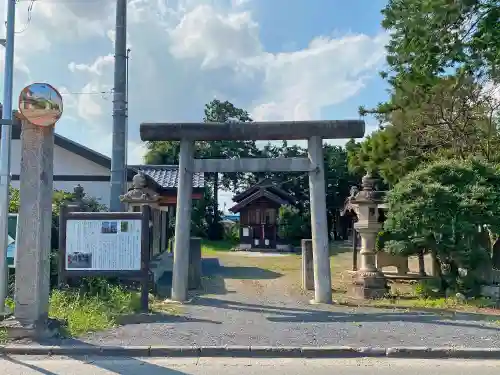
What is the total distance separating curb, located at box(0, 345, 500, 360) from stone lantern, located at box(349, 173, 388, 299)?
16.6ft

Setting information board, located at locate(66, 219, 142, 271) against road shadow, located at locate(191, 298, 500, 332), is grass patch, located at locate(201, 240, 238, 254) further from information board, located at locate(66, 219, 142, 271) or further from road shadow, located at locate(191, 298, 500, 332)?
information board, located at locate(66, 219, 142, 271)

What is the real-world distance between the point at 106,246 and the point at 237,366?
4060mm

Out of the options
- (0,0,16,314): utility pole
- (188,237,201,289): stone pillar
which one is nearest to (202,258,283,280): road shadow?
(188,237,201,289): stone pillar

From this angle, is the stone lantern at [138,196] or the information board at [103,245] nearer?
the information board at [103,245]

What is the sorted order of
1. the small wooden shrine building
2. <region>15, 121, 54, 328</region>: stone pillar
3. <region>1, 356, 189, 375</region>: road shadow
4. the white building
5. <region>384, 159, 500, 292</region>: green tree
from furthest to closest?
the small wooden shrine building < the white building < <region>384, 159, 500, 292</region>: green tree < <region>15, 121, 54, 328</region>: stone pillar < <region>1, 356, 189, 375</region>: road shadow

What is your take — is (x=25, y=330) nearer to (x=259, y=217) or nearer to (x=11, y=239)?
(x=11, y=239)

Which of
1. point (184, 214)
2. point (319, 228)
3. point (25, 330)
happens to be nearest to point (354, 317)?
point (319, 228)

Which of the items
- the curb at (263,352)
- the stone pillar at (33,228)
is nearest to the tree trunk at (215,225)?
the stone pillar at (33,228)

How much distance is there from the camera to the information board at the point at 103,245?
29.9 feet

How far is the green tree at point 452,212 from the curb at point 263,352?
474 cm

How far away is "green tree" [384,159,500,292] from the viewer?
1082cm

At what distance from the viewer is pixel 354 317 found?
8.68m

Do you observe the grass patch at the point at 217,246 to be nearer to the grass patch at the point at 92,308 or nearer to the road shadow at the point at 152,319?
the grass patch at the point at 92,308

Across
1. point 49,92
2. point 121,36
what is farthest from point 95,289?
point 121,36
